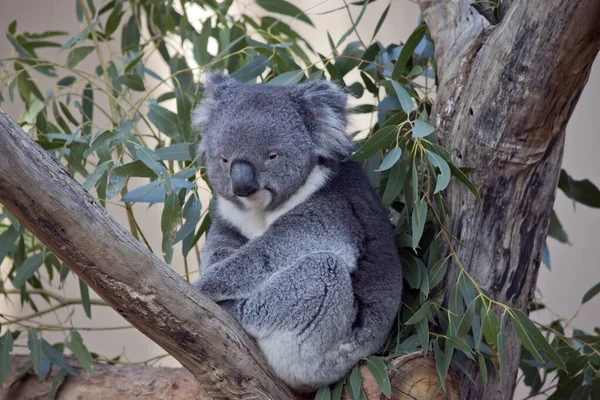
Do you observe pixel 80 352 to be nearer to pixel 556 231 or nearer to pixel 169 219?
pixel 169 219

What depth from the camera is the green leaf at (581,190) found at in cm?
298

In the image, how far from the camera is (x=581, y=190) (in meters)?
2.99

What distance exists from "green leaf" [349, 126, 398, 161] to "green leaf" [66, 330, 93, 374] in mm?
1286

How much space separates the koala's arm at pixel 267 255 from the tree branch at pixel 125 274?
0.19m

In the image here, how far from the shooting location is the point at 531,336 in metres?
2.17

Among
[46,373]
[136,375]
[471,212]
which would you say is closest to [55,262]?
[46,373]

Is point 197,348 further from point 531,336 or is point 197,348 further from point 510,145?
point 510,145

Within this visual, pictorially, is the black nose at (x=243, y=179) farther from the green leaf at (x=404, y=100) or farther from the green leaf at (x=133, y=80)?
the green leaf at (x=133, y=80)

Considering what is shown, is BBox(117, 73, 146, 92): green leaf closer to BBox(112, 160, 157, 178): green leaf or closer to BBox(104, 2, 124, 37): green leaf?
BBox(104, 2, 124, 37): green leaf

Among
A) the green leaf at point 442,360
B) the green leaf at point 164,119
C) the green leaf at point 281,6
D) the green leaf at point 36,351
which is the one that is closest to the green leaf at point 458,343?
the green leaf at point 442,360

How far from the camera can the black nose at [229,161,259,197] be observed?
2.27 meters

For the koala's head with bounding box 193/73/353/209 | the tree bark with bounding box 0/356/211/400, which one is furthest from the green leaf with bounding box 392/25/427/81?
the tree bark with bounding box 0/356/211/400

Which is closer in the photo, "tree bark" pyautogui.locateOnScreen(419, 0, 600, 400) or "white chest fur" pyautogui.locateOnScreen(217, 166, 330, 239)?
"tree bark" pyautogui.locateOnScreen(419, 0, 600, 400)

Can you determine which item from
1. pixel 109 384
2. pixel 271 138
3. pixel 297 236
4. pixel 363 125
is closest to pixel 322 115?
pixel 271 138
